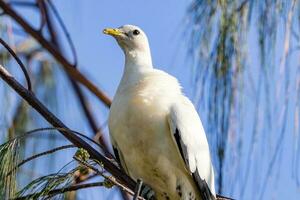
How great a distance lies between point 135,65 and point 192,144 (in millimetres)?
375

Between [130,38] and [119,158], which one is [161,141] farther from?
[130,38]

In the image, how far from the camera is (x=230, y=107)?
2.23 meters

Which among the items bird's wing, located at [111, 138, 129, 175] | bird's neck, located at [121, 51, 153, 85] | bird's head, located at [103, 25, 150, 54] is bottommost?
bird's wing, located at [111, 138, 129, 175]

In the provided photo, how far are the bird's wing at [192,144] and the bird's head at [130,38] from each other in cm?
35

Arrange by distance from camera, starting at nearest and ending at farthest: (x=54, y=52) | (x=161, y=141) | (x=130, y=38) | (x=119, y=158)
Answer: (x=161, y=141)
(x=119, y=158)
(x=130, y=38)
(x=54, y=52)

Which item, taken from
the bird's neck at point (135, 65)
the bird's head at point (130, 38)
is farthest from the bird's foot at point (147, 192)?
the bird's head at point (130, 38)

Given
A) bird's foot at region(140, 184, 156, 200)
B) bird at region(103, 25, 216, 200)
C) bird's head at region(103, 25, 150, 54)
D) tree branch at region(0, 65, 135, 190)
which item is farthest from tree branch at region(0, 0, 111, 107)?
tree branch at region(0, 65, 135, 190)

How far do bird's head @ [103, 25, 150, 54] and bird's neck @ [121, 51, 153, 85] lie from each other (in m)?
0.02

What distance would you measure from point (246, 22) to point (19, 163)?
782mm

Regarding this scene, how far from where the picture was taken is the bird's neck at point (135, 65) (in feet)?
8.28

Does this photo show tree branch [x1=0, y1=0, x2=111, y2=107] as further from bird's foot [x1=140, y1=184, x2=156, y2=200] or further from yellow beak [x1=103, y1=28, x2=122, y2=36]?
bird's foot [x1=140, y1=184, x2=156, y2=200]

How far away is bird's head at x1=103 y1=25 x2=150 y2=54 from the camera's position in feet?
8.97

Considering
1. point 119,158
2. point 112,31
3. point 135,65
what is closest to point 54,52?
point 112,31

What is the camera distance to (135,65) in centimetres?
263
